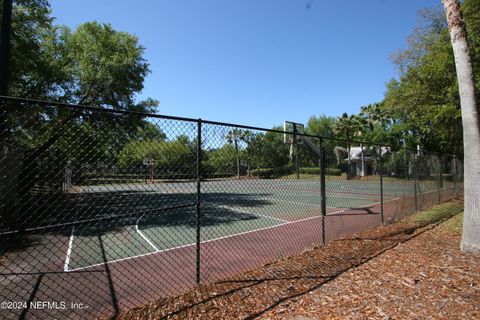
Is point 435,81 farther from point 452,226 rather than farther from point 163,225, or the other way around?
point 163,225

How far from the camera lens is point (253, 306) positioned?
12.6 feet

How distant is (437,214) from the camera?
10.2m

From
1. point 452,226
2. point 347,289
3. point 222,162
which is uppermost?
point 222,162

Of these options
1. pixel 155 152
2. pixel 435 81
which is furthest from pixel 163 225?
pixel 435 81

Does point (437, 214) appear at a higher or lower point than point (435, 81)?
lower

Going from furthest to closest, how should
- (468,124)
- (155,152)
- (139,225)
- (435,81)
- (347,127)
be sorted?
(347,127) < (435,81) < (139,225) < (468,124) < (155,152)

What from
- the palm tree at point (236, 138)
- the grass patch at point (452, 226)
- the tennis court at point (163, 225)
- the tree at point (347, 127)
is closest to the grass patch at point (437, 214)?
the grass patch at point (452, 226)

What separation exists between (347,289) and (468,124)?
4.38 m

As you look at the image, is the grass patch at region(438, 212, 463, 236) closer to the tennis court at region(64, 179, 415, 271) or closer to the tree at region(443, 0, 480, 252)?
the tree at region(443, 0, 480, 252)

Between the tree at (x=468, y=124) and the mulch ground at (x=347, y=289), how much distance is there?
25.1 inches

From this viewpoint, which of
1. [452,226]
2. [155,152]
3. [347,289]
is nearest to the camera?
[347,289]

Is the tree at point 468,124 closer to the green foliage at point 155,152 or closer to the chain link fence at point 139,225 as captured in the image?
the chain link fence at point 139,225

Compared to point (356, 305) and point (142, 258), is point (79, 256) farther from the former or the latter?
point (356, 305)

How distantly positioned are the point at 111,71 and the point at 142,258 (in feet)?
47.1
